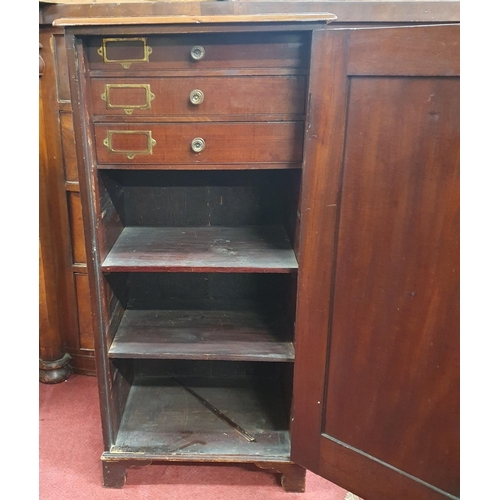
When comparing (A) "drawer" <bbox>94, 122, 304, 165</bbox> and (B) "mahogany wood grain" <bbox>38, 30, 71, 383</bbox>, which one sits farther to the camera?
(B) "mahogany wood grain" <bbox>38, 30, 71, 383</bbox>

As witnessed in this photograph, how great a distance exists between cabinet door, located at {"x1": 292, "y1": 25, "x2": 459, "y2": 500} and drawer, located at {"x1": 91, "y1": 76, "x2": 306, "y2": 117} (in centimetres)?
12

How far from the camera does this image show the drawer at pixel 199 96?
3.83ft

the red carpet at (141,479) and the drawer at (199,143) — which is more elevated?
the drawer at (199,143)

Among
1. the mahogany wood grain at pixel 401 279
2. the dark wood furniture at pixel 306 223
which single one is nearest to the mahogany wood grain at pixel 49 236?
the dark wood furniture at pixel 306 223

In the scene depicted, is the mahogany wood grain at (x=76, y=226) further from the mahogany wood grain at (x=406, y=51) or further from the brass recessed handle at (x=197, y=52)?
the mahogany wood grain at (x=406, y=51)

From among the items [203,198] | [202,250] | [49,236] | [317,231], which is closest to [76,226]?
[49,236]

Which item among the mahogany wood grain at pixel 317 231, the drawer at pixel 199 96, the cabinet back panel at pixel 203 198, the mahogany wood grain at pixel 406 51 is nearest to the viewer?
the mahogany wood grain at pixel 406 51

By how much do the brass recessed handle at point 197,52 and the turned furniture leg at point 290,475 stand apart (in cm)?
119

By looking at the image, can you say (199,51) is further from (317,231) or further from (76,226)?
(76,226)

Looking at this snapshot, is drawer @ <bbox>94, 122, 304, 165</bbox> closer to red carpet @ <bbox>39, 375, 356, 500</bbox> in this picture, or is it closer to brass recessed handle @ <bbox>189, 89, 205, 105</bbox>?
brass recessed handle @ <bbox>189, 89, 205, 105</bbox>

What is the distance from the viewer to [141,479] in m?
1.52

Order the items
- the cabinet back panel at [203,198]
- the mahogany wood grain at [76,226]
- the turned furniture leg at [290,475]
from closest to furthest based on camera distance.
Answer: the turned furniture leg at [290,475]
the cabinet back panel at [203,198]
the mahogany wood grain at [76,226]

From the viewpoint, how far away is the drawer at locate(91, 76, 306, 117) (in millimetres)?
1166

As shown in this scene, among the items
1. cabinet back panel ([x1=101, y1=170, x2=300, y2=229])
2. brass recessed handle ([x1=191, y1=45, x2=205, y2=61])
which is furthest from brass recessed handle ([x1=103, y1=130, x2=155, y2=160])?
cabinet back panel ([x1=101, y1=170, x2=300, y2=229])
